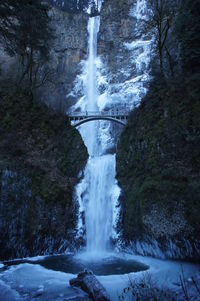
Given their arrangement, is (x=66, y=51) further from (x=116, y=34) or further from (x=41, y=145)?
(x=41, y=145)

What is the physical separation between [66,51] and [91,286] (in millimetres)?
46933

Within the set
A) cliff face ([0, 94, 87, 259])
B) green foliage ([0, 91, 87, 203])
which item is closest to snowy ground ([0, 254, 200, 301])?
cliff face ([0, 94, 87, 259])

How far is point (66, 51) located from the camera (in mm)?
48781

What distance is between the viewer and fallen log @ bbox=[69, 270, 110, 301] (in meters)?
6.99

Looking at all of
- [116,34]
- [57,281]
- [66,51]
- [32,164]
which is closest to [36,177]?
[32,164]

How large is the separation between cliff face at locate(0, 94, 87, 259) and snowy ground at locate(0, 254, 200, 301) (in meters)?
1.88

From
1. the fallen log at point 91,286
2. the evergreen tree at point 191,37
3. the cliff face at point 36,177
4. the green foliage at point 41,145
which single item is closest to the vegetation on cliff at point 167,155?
the evergreen tree at point 191,37

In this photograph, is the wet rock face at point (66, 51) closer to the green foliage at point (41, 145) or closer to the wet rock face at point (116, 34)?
the wet rock face at point (116, 34)

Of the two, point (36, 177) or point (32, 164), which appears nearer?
point (36, 177)

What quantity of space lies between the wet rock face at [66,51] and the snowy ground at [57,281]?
33123mm

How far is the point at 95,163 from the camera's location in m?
18.0

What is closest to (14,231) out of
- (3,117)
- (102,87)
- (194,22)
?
(3,117)

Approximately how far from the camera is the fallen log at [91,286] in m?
6.99

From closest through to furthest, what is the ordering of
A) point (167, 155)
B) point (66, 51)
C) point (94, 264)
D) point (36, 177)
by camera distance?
point (94, 264) → point (167, 155) → point (36, 177) → point (66, 51)
